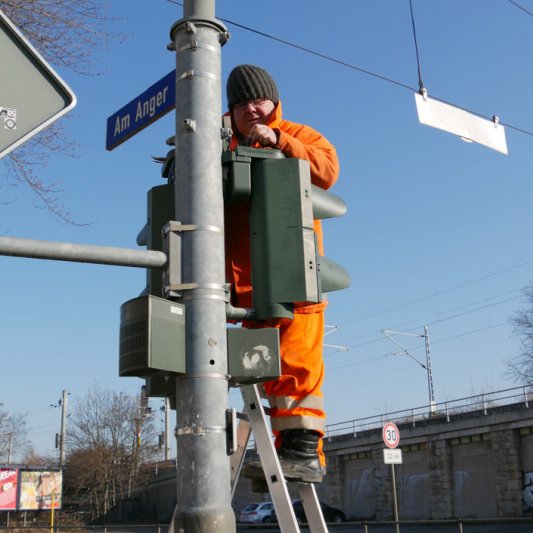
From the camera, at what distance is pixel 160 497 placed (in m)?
59.2

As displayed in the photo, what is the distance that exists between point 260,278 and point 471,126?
5.92m

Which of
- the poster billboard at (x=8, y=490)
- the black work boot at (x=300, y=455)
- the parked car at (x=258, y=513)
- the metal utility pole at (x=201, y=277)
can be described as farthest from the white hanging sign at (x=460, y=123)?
the poster billboard at (x=8, y=490)

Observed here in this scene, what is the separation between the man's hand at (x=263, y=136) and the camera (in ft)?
12.3

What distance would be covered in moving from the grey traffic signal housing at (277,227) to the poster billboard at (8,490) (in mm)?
45369

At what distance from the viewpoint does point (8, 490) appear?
4491cm

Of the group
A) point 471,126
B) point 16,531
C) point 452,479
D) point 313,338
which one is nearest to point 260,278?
point 313,338

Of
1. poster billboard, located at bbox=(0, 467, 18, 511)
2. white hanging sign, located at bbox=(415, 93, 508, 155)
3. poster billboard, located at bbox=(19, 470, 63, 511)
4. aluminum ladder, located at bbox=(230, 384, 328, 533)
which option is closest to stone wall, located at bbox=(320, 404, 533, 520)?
poster billboard, located at bbox=(19, 470, 63, 511)

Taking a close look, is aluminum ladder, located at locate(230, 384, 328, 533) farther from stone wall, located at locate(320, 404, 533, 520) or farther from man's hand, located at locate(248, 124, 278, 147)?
stone wall, located at locate(320, 404, 533, 520)

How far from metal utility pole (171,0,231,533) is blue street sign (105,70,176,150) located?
40 cm

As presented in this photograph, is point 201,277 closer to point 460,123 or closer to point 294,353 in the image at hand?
point 294,353

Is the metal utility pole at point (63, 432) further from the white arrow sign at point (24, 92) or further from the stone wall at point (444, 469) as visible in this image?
the white arrow sign at point (24, 92)

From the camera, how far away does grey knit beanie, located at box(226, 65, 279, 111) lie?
4312mm

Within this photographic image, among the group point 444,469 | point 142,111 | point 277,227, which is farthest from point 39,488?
point 277,227

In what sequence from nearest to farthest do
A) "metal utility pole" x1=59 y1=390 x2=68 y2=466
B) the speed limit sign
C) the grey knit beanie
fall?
the grey knit beanie → the speed limit sign → "metal utility pole" x1=59 y1=390 x2=68 y2=466
